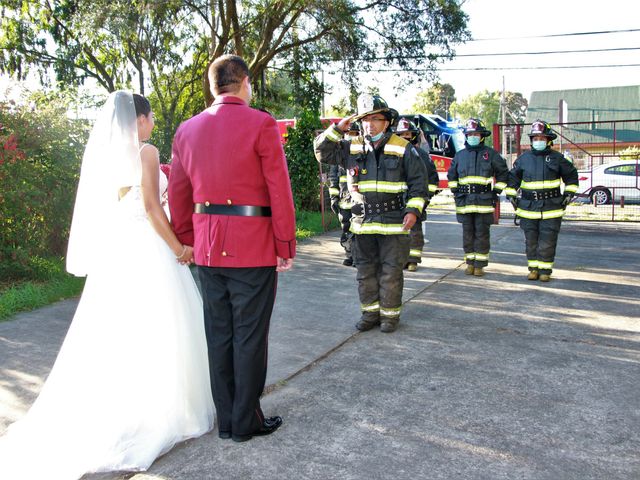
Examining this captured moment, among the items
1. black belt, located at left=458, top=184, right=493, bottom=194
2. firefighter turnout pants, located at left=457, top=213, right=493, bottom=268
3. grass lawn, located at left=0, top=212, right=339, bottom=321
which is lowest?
grass lawn, located at left=0, top=212, right=339, bottom=321

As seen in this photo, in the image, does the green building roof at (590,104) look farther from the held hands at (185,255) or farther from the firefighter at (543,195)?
the held hands at (185,255)

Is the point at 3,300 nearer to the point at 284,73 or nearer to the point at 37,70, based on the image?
the point at 284,73

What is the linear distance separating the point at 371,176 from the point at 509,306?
2229mm

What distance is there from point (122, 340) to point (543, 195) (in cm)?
597

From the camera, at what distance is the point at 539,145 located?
25.3 ft

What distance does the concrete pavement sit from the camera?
3119 mm

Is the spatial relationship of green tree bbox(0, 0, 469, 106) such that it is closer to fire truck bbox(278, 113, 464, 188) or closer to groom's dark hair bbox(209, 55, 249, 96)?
fire truck bbox(278, 113, 464, 188)

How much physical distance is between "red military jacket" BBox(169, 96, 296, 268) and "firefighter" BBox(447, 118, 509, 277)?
5218 mm

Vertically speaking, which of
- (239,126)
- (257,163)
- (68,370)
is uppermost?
(239,126)

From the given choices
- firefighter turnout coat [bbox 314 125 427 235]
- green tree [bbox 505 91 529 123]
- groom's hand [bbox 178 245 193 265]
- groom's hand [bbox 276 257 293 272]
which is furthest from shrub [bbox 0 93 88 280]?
green tree [bbox 505 91 529 123]

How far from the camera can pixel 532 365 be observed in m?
4.58

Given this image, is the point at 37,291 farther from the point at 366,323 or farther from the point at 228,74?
the point at 228,74

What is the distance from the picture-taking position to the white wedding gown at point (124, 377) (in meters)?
3.13

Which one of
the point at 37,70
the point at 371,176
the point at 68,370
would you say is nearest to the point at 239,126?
the point at 68,370
